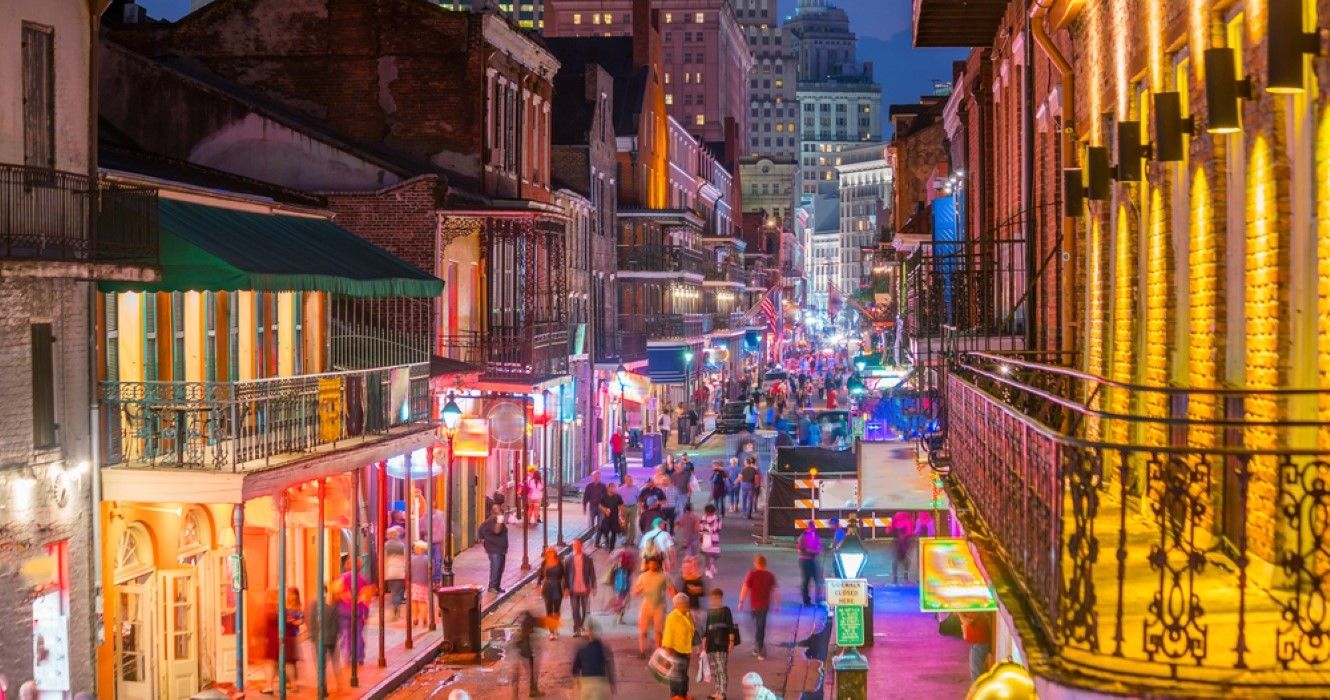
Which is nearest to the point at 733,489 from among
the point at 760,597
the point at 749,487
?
the point at 749,487

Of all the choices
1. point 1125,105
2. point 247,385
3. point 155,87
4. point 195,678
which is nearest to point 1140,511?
point 1125,105

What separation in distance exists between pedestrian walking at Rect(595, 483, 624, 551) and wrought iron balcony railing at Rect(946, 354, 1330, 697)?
2287 cm

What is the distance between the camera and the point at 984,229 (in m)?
27.9

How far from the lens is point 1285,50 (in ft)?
22.5

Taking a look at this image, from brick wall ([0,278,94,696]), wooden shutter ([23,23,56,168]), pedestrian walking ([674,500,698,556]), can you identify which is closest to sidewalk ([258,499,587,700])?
pedestrian walking ([674,500,698,556])

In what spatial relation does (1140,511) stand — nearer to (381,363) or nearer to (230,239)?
(230,239)

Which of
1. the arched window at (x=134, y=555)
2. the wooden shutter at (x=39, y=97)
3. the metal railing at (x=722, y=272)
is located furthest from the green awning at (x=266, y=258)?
the metal railing at (x=722, y=272)

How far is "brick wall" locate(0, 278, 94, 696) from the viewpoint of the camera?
1691 centimetres

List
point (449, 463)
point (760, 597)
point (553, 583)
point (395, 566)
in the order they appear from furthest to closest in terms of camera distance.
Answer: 1. point (449, 463)
2. point (395, 566)
3. point (553, 583)
4. point (760, 597)

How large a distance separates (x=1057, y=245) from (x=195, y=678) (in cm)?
1152

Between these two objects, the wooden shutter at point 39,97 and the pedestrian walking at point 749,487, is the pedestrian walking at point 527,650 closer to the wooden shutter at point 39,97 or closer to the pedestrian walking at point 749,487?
the wooden shutter at point 39,97

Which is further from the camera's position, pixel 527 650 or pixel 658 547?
pixel 658 547

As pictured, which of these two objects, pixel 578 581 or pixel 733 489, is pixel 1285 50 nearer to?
pixel 578 581

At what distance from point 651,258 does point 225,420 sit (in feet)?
157
